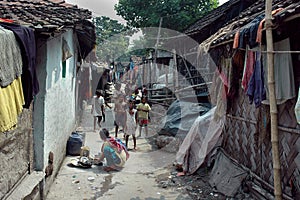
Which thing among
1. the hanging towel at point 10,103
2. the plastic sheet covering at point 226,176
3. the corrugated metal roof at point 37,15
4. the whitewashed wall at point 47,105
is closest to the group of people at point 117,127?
the whitewashed wall at point 47,105

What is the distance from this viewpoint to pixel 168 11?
18.6 meters

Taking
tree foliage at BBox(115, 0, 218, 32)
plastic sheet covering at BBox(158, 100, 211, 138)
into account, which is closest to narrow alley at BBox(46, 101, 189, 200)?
plastic sheet covering at BBox(158, 100, 211, 138)

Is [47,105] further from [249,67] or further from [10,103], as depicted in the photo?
[249,67]

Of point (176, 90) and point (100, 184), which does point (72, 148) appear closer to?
point (100, 184)

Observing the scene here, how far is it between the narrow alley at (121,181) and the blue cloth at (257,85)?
8.36 feet

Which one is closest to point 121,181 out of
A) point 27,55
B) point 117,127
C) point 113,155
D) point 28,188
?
point 113,155

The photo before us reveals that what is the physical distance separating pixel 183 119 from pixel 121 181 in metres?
3.93

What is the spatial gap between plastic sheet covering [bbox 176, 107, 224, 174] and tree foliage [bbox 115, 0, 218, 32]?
1132 centimetres

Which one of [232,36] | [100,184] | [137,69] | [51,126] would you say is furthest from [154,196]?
[137,69]

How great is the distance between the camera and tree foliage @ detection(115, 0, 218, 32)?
1847 centimetres

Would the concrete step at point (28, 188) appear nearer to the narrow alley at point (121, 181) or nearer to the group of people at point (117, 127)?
the narrow alley at point (121, 181)

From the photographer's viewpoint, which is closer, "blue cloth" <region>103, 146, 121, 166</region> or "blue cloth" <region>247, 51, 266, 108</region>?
"blue cloth" <region>247, 51, 266, 108</region>

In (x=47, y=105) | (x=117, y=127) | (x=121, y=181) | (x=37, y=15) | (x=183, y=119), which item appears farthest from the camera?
(x=117, y=127)

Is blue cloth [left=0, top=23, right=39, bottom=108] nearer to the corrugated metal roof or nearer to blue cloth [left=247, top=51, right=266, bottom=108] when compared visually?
the corrugated metal roof
